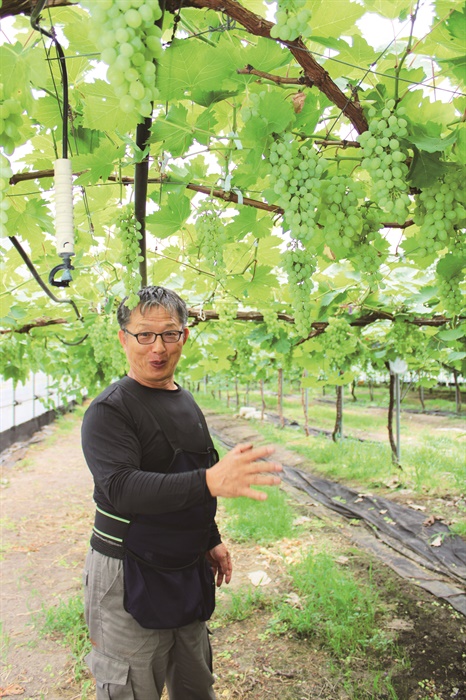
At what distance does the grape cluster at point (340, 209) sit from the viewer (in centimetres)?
132

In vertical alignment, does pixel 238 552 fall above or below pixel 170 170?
below

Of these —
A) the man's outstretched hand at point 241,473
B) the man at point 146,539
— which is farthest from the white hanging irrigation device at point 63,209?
the man at point 146,539

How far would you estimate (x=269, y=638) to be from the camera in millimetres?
3400

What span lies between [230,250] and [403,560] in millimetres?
3402

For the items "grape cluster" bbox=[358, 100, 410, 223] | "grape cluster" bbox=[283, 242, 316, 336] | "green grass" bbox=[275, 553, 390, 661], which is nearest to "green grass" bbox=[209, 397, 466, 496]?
"green grass" bbox=[275, 553, 390, 661]

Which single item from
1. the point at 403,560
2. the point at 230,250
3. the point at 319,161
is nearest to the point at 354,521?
the point at 403,560

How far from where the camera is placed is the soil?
287 cm

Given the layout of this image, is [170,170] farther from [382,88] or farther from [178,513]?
[178,513]

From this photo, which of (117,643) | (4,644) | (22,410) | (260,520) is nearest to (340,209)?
(117,643)

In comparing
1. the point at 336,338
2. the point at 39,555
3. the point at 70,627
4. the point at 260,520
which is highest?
the point at 336,338

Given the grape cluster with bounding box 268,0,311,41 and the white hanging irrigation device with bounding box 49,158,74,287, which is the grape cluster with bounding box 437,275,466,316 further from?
the white hanging irrigation device with bounding box 49,158,74,287

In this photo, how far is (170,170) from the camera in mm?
1797

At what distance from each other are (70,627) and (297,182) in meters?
3.61

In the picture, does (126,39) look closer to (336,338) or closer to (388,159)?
(388,159)
